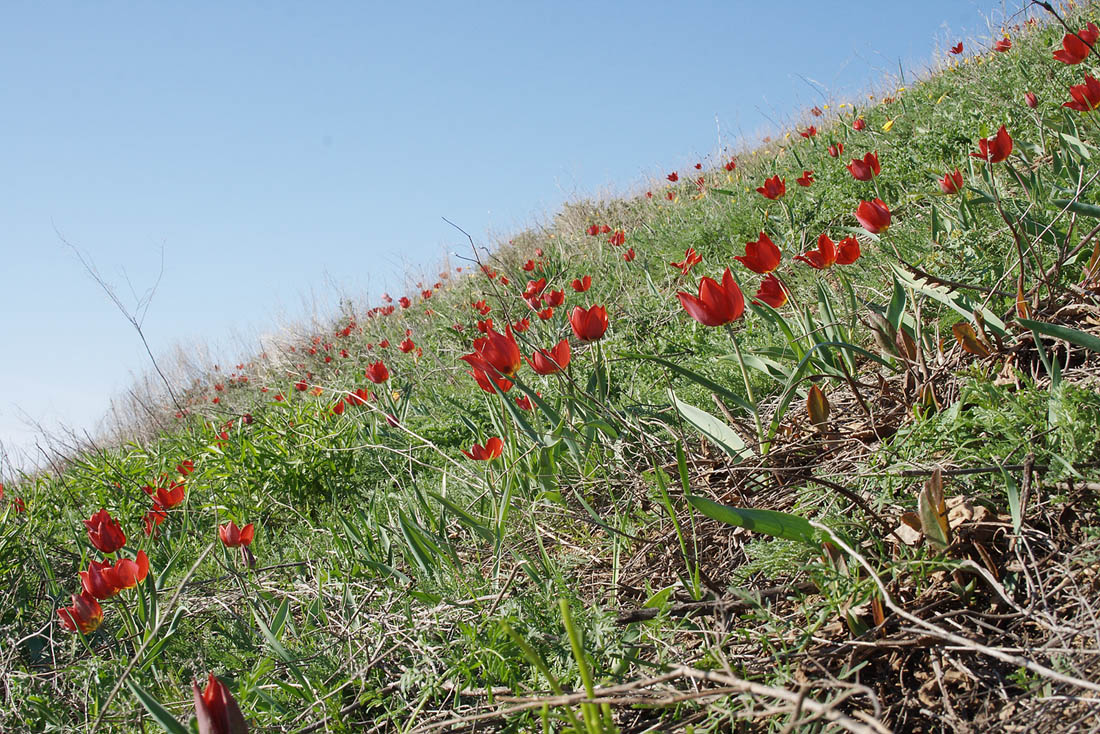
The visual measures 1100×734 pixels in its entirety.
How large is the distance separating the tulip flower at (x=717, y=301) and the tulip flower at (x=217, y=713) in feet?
3.89

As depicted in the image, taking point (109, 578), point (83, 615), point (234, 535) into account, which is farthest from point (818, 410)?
point (83, 615)

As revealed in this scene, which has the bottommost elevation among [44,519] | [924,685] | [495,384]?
[924,685]

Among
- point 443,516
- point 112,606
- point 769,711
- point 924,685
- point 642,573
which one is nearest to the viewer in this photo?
point 769,711

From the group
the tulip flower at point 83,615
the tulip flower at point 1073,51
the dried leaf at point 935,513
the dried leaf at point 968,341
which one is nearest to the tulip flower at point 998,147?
the tulip flower at point 1073,51

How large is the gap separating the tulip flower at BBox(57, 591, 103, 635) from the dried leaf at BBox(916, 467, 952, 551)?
6.56ft

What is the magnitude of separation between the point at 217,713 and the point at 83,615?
1239 mm

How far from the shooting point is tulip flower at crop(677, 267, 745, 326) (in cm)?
167

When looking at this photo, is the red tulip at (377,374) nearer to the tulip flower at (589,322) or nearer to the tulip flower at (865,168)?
Result: the tulip flower at (589,322)

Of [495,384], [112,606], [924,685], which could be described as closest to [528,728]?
[924,685]

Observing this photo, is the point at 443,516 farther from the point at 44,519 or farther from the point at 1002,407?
the point at 44,519

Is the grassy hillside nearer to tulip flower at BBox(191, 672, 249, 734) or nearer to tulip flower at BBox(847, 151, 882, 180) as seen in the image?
tulip flower at BBox(847, 151, 882, 180)

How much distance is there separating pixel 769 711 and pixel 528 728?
51 centimetres

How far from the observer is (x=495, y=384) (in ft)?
6.27

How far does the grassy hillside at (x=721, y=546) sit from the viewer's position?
119 cm
